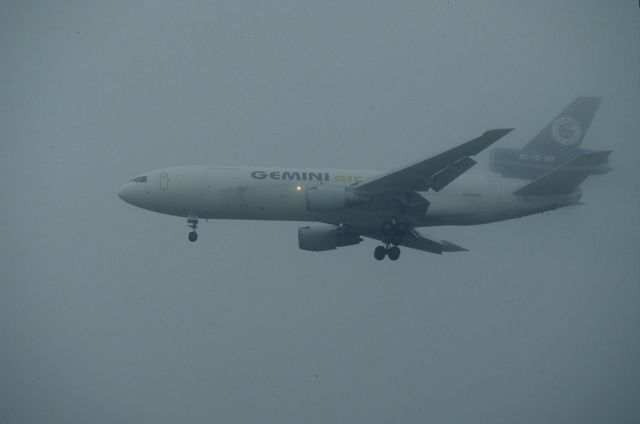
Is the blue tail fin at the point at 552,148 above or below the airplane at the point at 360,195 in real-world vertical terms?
above

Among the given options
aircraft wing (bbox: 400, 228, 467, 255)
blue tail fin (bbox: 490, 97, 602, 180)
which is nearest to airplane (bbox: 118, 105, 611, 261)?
blue tail fin (bbox: 490, 97, 602, 180)

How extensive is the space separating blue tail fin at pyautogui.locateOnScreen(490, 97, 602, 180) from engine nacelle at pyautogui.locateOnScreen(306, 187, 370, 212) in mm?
7912

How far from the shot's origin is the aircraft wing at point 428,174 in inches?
1158

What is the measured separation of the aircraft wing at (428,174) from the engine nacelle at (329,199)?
52 cm

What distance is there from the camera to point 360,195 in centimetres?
3198

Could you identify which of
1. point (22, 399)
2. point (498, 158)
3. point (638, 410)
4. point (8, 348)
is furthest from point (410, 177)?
point (8, 348)

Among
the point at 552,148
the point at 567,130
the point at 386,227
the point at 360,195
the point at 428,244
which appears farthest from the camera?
the point at 428,244

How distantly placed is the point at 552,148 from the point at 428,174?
8.06 m

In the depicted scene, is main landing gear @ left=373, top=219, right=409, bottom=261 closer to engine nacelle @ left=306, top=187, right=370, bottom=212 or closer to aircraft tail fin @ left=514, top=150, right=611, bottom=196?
engine nacelle @ left=306, top=187, right=370, bottom=212

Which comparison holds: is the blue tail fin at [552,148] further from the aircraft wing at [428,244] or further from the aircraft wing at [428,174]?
the aircraft wing at [428,244]

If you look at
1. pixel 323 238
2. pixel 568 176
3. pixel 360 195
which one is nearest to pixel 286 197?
pixel 360 195

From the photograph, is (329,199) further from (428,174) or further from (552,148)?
(552,148)

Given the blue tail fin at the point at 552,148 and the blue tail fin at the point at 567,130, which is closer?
the blue tail fin at the point at 552,148

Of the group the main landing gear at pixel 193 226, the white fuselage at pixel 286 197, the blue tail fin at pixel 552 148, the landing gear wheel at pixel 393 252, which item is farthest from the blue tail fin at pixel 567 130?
the main landing gear at pixel 193 226
